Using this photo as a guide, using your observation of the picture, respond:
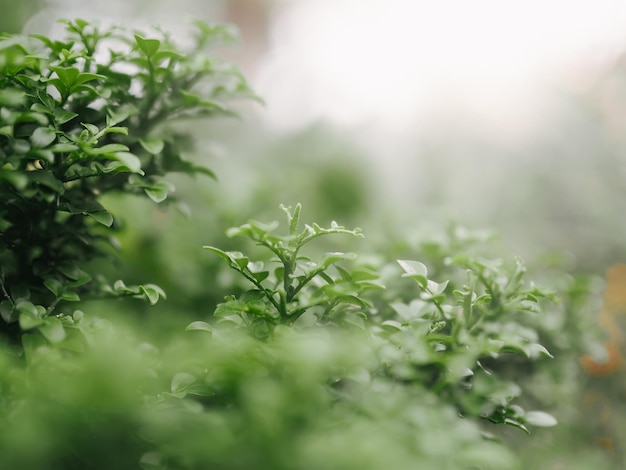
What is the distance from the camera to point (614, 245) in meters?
1.49

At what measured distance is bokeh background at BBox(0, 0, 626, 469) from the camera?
3.72ft

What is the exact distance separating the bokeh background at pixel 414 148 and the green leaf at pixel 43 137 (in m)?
0.29

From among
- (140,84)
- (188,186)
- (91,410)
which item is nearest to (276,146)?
(188,186)

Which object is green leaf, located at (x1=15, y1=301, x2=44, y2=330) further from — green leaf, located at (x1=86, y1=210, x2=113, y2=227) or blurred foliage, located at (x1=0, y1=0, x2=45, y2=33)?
blurred foliage, located at (x1=0, y1=0, x2=45, y2=33)

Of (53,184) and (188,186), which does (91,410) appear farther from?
(188,186)

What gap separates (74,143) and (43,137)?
0.04 m

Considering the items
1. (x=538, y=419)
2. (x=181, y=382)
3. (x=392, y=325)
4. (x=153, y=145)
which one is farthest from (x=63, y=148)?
(x=538, y=419)

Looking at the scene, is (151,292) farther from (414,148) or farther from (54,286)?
(414,148)

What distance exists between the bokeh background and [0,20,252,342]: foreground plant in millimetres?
100

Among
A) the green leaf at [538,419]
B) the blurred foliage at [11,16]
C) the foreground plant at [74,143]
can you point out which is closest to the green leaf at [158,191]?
the foreground plant at [74,143]

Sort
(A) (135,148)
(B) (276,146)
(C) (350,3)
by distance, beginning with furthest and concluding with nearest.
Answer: (C) (350,3), (B) (276,146), (A) (135,148)

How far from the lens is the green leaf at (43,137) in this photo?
50 centimetres

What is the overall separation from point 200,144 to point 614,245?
1281 mm

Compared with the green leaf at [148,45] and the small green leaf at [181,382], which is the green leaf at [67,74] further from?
the small green leaf at [181,382]
